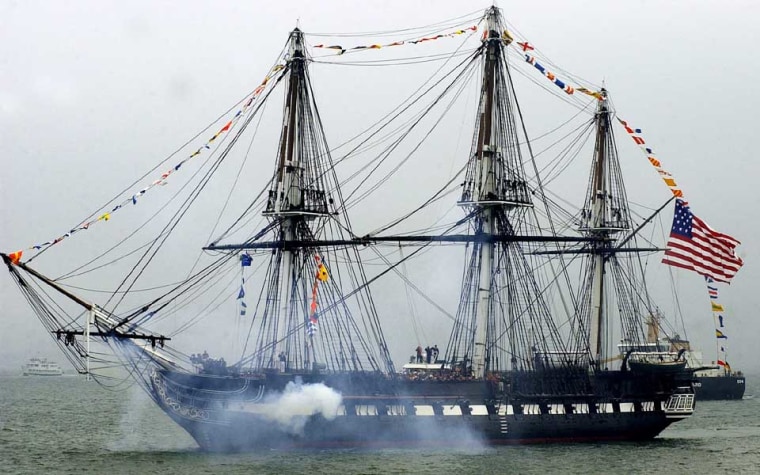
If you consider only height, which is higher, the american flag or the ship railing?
the american flag

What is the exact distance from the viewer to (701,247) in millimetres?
68250

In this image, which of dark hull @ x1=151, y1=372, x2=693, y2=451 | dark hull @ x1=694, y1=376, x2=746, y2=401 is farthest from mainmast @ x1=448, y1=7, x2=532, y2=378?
dark hull @ x1=694, y1=376, x2=746, y2=401

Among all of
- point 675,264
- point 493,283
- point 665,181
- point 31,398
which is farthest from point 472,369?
point 31,398

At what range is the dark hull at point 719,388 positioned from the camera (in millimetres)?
127875

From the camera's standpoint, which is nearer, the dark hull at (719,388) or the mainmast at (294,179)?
the mainmast at (294,179)

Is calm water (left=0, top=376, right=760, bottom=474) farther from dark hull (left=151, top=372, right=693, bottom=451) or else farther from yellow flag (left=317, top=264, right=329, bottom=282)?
yellow flag (left=317, top=264, right=329, bottom=282)

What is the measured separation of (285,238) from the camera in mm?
61812

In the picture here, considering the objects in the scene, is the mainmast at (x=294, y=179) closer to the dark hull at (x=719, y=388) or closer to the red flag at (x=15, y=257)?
the red flag at (x=15, y=257)

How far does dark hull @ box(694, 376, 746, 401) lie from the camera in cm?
12788

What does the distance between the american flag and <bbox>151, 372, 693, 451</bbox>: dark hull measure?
6.97 metres

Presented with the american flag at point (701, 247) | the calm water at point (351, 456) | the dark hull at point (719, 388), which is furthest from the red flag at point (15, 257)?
the dark hull at point (719, 388)

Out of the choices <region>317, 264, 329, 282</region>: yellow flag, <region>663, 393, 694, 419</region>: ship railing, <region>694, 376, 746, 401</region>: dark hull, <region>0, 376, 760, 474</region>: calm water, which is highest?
<region>694, 376, 746, 401</region>: dark hull

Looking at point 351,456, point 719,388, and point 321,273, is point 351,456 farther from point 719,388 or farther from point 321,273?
point 719,388

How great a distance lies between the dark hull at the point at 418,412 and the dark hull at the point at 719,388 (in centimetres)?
6257
